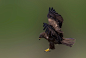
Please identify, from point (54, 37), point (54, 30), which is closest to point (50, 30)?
point (54, 30)

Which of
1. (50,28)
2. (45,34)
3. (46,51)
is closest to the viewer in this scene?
(50,28)

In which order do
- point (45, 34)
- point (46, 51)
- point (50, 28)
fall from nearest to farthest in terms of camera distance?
1. point (50, 28)
2. point (45, 34)
3. point (46, 51)

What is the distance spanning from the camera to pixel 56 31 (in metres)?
1.53

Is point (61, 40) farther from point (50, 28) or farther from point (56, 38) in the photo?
point (50, 28)

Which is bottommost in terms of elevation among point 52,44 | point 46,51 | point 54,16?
point 46,51

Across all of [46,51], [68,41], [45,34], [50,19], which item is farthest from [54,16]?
[46,51]

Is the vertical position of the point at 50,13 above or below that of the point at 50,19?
above

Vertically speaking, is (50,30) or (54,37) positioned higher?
(50,30)

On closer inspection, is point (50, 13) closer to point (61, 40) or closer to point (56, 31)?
point (56, 31)

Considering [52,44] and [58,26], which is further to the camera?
[52,44]

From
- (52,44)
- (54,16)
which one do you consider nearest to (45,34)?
(52,44)

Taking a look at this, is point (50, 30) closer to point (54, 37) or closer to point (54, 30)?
point (54, 30)

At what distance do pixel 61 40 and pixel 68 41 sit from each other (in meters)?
0.13

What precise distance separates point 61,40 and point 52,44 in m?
0.18
